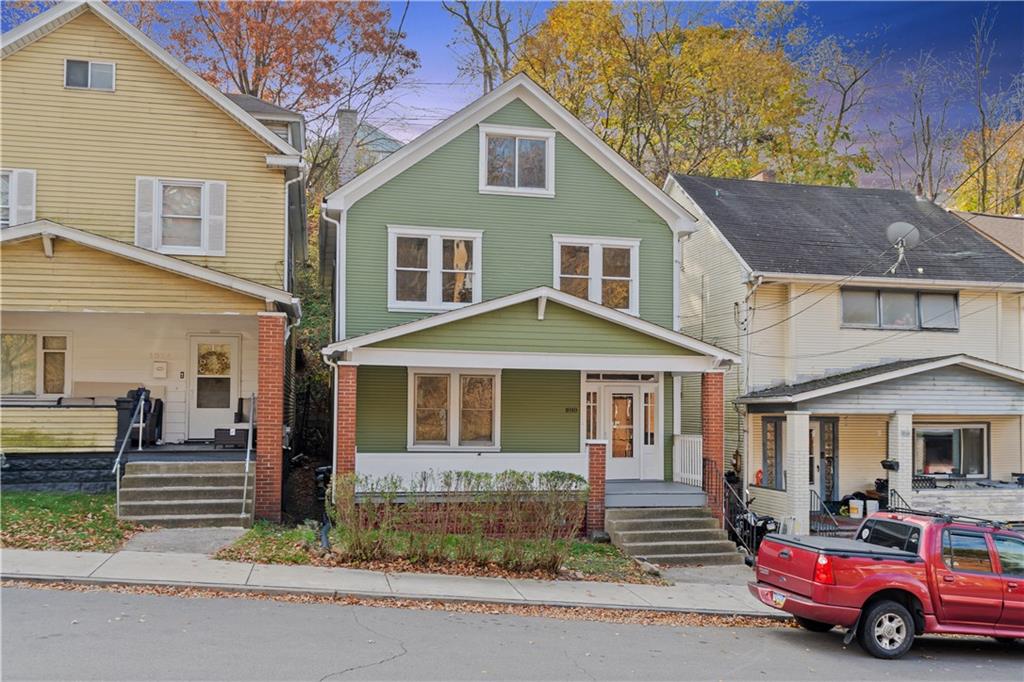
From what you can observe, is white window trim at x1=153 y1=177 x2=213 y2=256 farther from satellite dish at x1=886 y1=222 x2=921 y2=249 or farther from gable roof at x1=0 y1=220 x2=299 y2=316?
satellite dish at x1=886 y1=222 x2=921 y2=249

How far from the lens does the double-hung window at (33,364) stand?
18062mm

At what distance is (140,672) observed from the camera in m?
7.77

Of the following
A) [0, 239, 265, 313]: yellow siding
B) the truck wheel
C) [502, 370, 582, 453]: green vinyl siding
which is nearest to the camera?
the truck wheel

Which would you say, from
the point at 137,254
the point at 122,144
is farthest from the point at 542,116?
the point at 137,254

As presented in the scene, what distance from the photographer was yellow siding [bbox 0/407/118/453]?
15.9m

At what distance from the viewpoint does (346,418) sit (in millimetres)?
15945

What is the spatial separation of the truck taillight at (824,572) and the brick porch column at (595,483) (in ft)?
21.4

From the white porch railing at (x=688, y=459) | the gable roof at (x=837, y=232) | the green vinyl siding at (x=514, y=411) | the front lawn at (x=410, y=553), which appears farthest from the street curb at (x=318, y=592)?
the gable roof at (x=837, y=232)

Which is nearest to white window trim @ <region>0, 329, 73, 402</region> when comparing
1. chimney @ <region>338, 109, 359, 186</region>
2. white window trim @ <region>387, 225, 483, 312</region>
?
white window trim @ <region>387, 225, 483, 312</region>

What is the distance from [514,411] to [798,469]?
6267 millimetres

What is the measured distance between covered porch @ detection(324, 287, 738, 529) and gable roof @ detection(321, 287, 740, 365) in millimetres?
24

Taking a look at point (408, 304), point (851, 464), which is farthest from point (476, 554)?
point (851, 464)

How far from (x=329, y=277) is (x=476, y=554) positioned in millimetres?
14640

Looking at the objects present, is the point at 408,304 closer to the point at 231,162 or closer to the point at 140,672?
the point at 231,162
